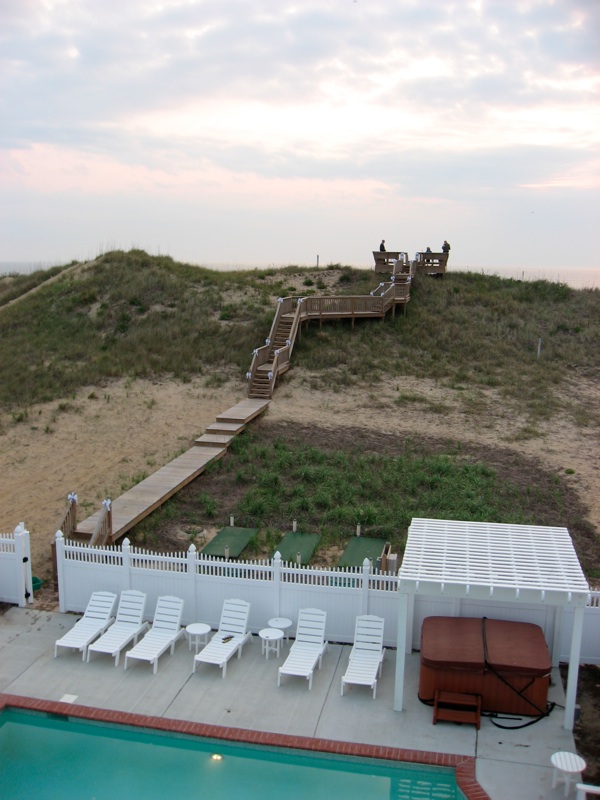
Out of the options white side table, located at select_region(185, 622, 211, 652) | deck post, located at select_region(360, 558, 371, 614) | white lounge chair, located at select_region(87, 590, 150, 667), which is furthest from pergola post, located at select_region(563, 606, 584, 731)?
white lounge chair, located at select_region(87, 590, 150, 667)

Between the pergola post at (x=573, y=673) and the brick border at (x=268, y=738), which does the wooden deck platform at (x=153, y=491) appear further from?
the pergola post at (x=573, y=673)

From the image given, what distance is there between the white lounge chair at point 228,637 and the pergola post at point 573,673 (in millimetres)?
5089

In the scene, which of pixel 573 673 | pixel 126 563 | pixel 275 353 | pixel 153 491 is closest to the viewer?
pixel 573 673

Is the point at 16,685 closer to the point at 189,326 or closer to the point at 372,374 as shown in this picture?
the point at 372,374

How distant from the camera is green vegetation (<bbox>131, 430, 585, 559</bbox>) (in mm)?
17516

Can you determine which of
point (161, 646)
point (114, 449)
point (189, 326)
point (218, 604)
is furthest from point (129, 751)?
point (189, 326)

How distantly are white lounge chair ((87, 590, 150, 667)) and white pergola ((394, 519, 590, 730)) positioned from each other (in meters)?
4.58

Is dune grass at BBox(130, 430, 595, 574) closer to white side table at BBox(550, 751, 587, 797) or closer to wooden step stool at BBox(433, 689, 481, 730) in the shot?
wooden step stool at BBox(433, 689, 481, 730)

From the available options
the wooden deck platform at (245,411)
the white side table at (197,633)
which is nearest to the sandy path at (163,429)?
the wooden deck platform at (245,411)

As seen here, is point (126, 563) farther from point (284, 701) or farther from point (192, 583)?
point (284, 701)

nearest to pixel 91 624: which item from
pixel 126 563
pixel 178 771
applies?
pixel 126 563

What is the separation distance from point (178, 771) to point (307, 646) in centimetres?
304

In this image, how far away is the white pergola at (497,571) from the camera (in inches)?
397

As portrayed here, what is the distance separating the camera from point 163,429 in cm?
2459
